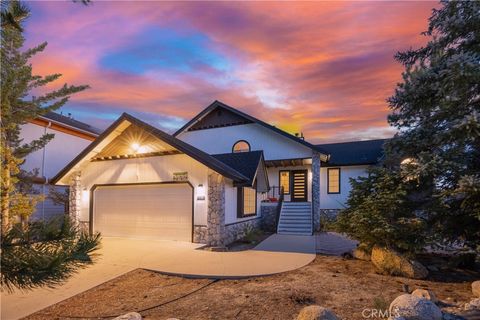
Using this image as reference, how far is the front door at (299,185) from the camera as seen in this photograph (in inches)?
738

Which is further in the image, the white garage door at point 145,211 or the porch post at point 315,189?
the porch post at point 315,189

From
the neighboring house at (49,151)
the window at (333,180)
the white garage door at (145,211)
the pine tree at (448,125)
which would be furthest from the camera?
the window at (333,180)

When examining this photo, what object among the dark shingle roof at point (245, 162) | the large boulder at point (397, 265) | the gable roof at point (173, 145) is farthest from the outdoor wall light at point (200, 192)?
the large boulder at point (397, 265)

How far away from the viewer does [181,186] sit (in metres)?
11.9

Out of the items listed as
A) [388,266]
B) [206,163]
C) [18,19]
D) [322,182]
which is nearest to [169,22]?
[206,163]

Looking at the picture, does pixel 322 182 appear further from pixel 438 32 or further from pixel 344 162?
pixel 438 32

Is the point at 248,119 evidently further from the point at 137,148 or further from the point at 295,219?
the point at 137,148

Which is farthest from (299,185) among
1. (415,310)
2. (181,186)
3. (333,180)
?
(415,310)

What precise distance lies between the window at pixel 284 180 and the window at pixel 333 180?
9.29ft

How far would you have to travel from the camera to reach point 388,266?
7332mm

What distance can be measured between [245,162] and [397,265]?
8.56 meters

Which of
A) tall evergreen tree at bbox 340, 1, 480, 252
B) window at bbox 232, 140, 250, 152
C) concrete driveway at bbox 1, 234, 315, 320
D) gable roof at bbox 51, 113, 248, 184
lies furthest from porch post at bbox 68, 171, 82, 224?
tall evergreen tree at bbox 340, 1, 480, 252

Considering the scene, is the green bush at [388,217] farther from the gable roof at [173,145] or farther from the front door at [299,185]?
the front door at [299,185]

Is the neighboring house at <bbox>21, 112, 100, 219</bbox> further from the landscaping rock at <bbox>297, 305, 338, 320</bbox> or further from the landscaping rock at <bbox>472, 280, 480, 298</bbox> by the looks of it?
the landscaping rock at <bbox>472, 280, 480, 298</bbox>
